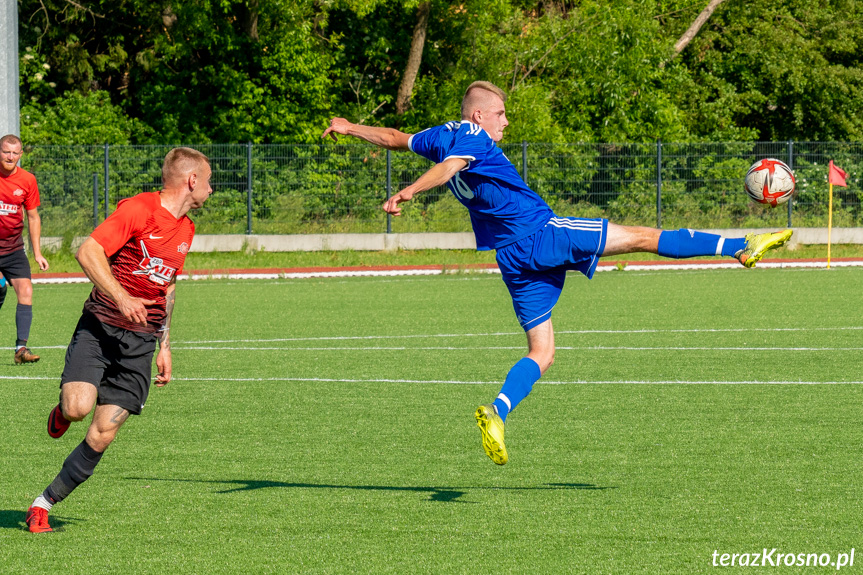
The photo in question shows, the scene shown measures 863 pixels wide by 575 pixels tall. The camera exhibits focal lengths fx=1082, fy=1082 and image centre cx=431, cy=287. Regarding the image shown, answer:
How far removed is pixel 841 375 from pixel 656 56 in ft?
86.1

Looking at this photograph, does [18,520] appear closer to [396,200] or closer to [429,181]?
[396,200]

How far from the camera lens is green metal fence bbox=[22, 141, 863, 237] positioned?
25.2m

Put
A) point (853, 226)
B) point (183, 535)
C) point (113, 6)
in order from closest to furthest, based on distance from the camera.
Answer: point (183, 535) < point (853, 226) < point (113, 6)

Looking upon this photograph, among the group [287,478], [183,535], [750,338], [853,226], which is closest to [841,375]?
[750,338]

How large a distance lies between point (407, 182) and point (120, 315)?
21.5 meters

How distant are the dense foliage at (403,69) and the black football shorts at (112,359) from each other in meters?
24.9

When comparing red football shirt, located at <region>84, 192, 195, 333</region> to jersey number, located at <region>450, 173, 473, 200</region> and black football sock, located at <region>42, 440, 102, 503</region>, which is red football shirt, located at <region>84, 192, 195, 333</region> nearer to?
black football sock, located at <region>42, 440, 102, 503</region>

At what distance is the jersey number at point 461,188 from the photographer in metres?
6.46

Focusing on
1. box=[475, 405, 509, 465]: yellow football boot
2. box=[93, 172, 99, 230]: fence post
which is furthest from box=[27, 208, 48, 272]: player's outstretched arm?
box=[93, 172, 99, 230]: fence post

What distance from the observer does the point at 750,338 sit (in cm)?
1259

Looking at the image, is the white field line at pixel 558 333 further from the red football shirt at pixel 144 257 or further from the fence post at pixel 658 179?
the fence post at pixel 658 179

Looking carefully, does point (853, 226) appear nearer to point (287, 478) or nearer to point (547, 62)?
point (547, 62)

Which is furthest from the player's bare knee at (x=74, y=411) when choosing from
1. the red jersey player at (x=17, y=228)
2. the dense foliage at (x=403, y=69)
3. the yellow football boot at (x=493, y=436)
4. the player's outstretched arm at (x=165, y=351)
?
the dense foliage at (x=403, y=69)

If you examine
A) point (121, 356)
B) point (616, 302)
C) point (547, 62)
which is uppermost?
point (547, 62)
